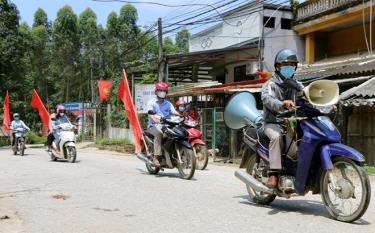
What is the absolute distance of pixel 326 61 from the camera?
21.4 m

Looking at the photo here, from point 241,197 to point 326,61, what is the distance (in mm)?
14949

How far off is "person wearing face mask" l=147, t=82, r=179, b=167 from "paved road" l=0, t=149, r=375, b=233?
0.64 m

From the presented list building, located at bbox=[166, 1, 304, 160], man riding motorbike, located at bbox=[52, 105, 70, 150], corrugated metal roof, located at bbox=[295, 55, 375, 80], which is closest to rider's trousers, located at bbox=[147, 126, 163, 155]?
man riding motorbike, located at bbox=[52, 105, 70, 150]

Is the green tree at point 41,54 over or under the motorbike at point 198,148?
over

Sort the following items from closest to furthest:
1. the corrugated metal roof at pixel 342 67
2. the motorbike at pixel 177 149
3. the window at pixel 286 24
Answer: the motorbike at pixel 177 149 < the corrugated metal roof at pixel 342 67 < the window at pixel 286 24

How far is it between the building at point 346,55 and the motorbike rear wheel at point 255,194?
727cm

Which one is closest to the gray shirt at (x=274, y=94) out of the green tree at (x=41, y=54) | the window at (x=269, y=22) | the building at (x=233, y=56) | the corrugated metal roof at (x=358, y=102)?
the corrugated metal roof at (x=358, y=102)

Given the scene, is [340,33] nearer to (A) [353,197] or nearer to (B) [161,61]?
(B) [161,61]

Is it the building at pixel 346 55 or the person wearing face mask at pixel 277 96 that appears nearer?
the person wearing face mask at pixel 277 96

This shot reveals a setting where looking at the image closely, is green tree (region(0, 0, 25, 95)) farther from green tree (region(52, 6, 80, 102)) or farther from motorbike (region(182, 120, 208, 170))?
green tree (region(52, 6, 80, 102))

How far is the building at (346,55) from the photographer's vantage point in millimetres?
14922

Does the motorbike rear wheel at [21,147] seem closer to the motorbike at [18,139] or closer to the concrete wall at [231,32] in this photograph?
the motorbike at [18,139]

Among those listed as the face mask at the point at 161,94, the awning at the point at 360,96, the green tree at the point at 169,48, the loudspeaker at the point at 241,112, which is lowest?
the loudspeaker at the point at 241,112

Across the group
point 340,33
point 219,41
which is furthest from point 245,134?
point 219,41
